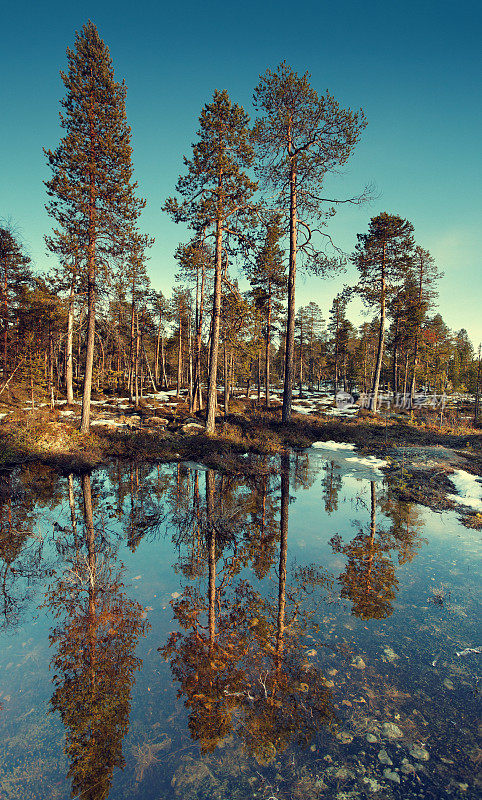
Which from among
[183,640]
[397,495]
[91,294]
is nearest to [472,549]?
[397,495]

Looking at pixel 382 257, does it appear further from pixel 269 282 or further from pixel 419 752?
pixel 419 752

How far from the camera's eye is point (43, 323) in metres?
32.9

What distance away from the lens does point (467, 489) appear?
9.61 m

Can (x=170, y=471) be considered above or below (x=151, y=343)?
below

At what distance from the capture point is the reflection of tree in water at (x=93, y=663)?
2.65 meters

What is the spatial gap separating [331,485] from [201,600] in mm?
6937

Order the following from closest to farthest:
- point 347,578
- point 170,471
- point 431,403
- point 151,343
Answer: point 347,578 < point 170,471 < point 431,403 < point 151,343

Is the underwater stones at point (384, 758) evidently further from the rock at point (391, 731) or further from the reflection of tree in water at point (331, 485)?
the reflection of tree in water at point (331, 485)

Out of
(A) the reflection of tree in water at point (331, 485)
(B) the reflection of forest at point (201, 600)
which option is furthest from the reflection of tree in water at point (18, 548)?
(A) the reflection of tree in water at point (331, 485)

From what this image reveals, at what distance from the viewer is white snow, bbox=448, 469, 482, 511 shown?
28.6 feet

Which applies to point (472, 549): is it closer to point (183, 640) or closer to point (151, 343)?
point (183, 640)

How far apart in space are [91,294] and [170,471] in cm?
1020

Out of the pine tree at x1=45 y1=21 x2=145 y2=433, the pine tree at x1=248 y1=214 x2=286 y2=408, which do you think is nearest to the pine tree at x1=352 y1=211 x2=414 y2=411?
the pine tree at x1=248 y1=214 x2=286 y2=408

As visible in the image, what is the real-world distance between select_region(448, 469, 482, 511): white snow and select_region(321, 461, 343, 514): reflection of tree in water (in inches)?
128
